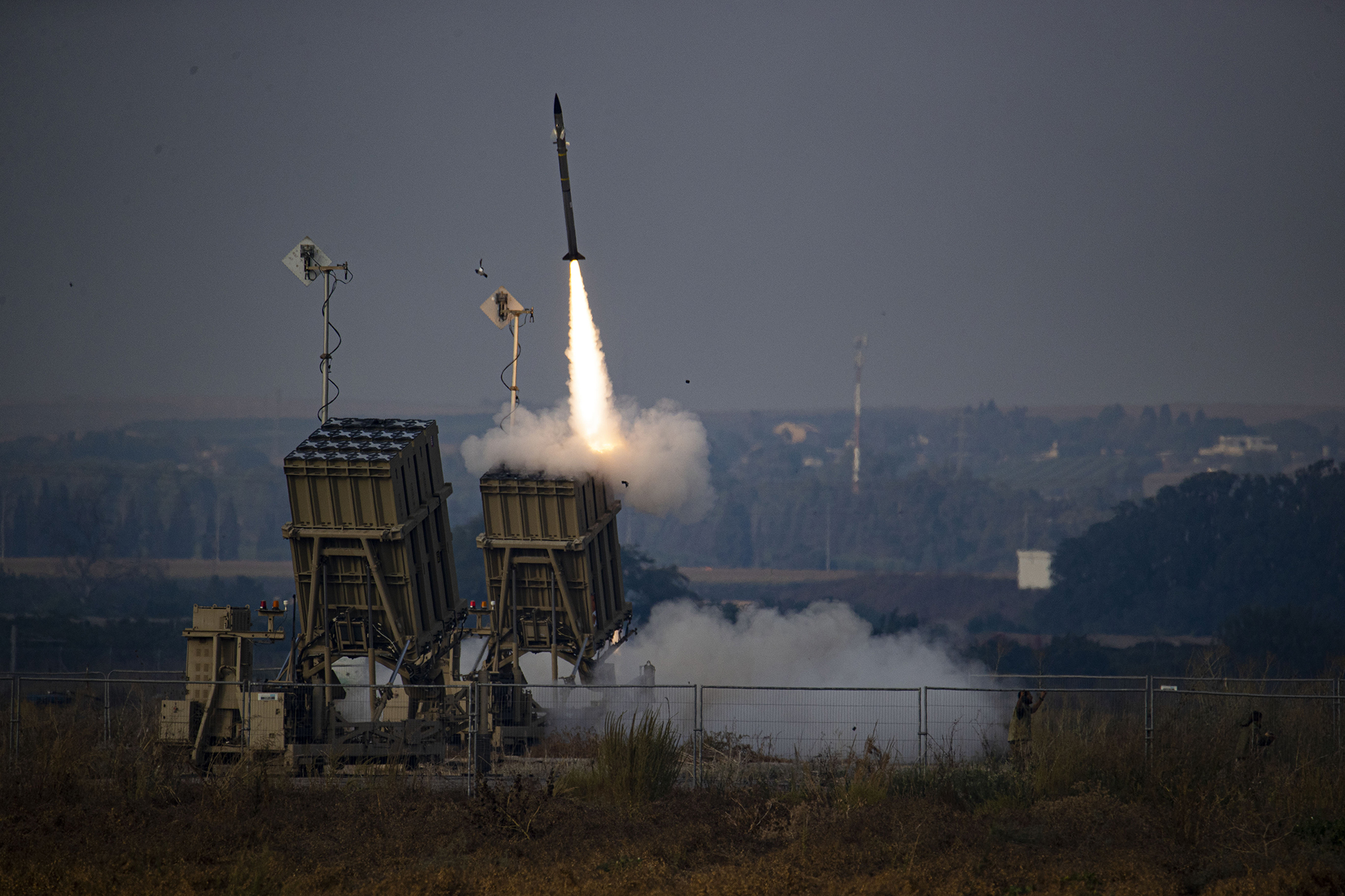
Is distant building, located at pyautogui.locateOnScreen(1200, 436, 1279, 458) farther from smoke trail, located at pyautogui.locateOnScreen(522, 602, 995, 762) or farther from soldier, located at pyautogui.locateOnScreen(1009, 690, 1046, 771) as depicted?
soldier, located at pyautogui.locateOnScreen(1009, 690, 1046, 771)

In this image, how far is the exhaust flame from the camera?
29938mm

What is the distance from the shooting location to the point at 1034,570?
376ft

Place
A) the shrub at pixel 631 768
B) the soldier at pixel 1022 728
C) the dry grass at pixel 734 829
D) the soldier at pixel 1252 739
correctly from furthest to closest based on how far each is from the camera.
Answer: the soldier at pixel 1022 728 < the soldier at pixel 1252 739 < the shrub at pixel 631 768 < the dry grass at pixel 734 829

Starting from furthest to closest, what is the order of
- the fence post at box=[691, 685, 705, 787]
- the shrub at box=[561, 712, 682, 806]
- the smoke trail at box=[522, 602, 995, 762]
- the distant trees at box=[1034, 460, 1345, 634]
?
1. the distant trees at box=[1034, 460, 1345, 634]
2. the smoke trail at box=[522, 602, 995, 762]
3. the fence post at box=[691, 685, 705, 787]
4. the shrub at box=[561, 712, 682, 806]

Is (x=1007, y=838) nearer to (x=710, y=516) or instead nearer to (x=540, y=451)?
(x=540, y=451)

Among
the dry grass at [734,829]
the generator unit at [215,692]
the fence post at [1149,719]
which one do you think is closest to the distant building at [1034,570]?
the dry grass at [734,829]

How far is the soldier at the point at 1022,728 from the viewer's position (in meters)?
20.9

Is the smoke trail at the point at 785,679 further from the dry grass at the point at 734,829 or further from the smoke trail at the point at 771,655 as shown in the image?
the dry grass at the point at 734,829

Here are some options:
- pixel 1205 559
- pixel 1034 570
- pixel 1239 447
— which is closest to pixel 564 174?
pixel 1205 559

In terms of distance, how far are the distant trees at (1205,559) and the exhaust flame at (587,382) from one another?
7220 centimetres

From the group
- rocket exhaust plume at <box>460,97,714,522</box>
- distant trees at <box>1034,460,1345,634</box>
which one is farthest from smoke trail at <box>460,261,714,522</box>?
distant trees at <box>1034,460,1345,634</box>

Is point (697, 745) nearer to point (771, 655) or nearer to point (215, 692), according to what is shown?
point (215, 692)

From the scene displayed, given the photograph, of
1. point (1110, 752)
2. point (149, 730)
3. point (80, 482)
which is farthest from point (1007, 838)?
point (80, 482)

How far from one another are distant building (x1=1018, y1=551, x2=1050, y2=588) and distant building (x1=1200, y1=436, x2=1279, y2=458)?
52.0 metres
